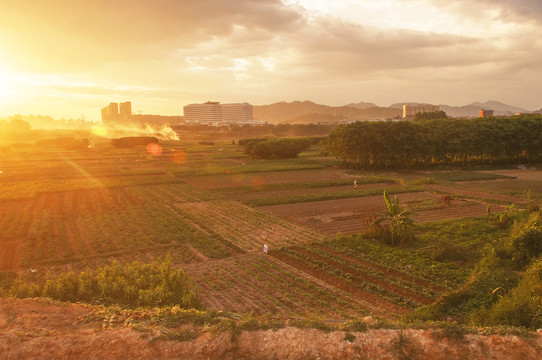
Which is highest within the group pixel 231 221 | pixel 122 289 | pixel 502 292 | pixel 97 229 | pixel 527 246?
pixel 527 246

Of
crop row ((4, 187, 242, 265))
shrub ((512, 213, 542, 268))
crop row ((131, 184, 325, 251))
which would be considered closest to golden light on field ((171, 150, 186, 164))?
crop row ((131, 184, 325, 251))

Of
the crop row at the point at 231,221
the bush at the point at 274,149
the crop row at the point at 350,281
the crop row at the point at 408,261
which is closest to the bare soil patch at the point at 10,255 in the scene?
the crop row at the point at 231,221

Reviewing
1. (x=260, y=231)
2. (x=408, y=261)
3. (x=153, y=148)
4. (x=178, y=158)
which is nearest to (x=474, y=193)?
(x=408, y=261)

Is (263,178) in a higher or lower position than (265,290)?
higher

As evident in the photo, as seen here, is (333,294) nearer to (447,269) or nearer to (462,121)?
(447,269)

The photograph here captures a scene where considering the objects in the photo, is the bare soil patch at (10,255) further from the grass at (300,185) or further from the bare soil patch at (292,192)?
the grass at (300,185)

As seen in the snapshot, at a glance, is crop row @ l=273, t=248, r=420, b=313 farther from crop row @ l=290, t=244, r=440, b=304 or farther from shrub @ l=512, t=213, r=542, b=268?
shrub @ l=512, t=213, r=542, b=268

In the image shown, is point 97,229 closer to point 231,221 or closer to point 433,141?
point 231,221
